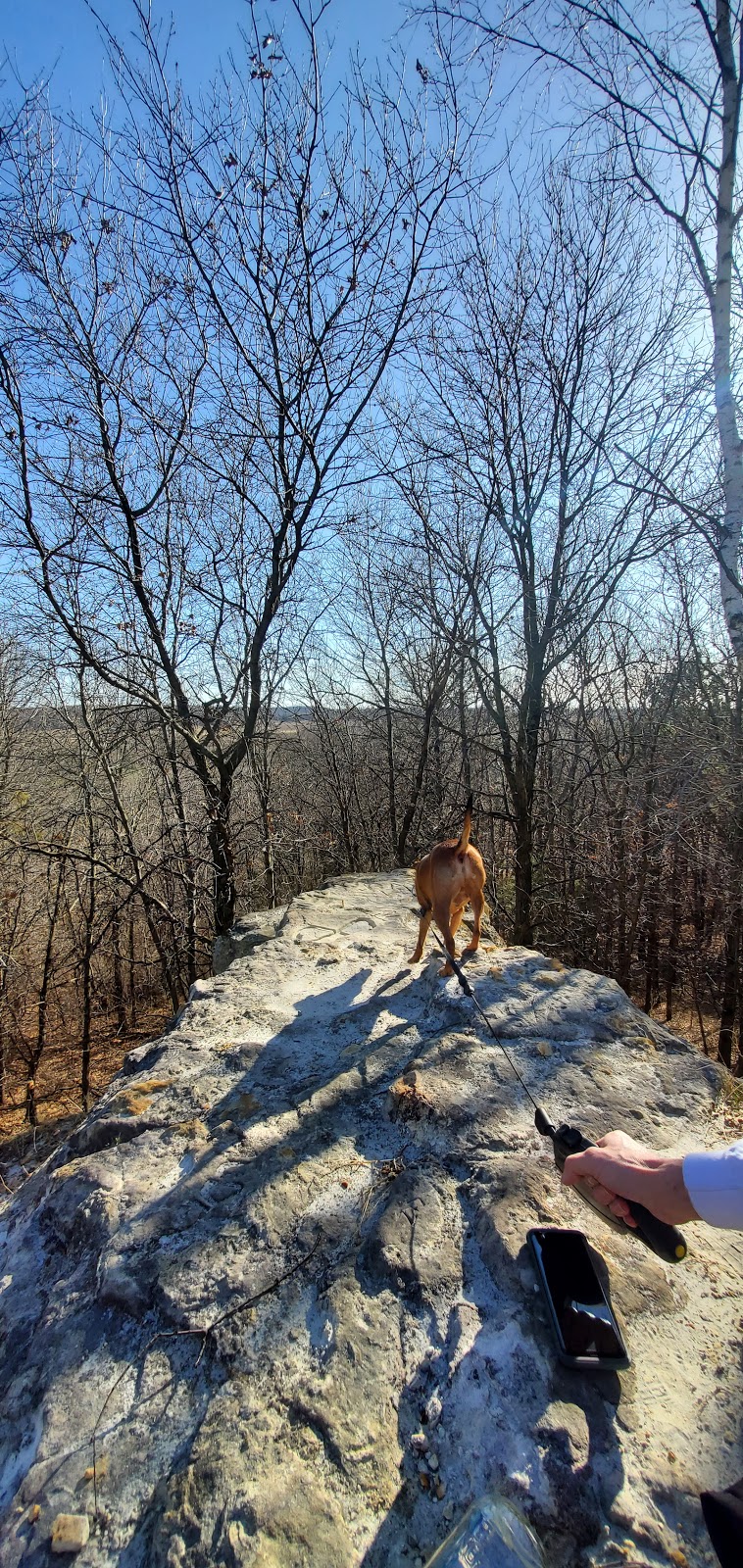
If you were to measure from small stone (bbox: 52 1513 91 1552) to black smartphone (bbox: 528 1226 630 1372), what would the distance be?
119cm

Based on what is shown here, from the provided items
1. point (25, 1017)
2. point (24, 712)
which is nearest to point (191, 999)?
point (24, 712)

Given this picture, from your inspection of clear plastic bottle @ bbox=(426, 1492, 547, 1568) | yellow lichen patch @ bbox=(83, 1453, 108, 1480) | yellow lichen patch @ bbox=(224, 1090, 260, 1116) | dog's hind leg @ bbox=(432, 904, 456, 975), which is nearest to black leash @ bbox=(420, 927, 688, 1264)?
clear plastic bottle @ bbox=(426, 1492, 547, 1568)

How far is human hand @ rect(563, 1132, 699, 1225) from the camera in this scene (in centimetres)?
138

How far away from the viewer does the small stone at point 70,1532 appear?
140cm

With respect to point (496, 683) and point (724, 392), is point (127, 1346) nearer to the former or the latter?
point (724, 392)

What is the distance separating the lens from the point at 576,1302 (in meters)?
1.75

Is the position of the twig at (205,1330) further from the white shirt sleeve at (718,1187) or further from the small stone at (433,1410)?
the white shirt sleeve at (718,1187)

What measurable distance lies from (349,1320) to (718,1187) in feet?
3.95

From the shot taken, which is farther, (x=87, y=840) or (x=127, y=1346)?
(x=87, y=840)

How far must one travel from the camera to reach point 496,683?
27.7 ft

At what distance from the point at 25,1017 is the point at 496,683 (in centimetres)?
1053

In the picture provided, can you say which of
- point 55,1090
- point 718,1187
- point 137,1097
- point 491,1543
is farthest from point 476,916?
point 55,1090

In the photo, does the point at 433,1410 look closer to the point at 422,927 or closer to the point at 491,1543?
the point at 491,1543

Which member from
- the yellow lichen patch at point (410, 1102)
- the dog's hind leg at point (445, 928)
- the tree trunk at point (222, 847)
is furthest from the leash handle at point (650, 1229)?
the tree trunk at point (222, 847)
